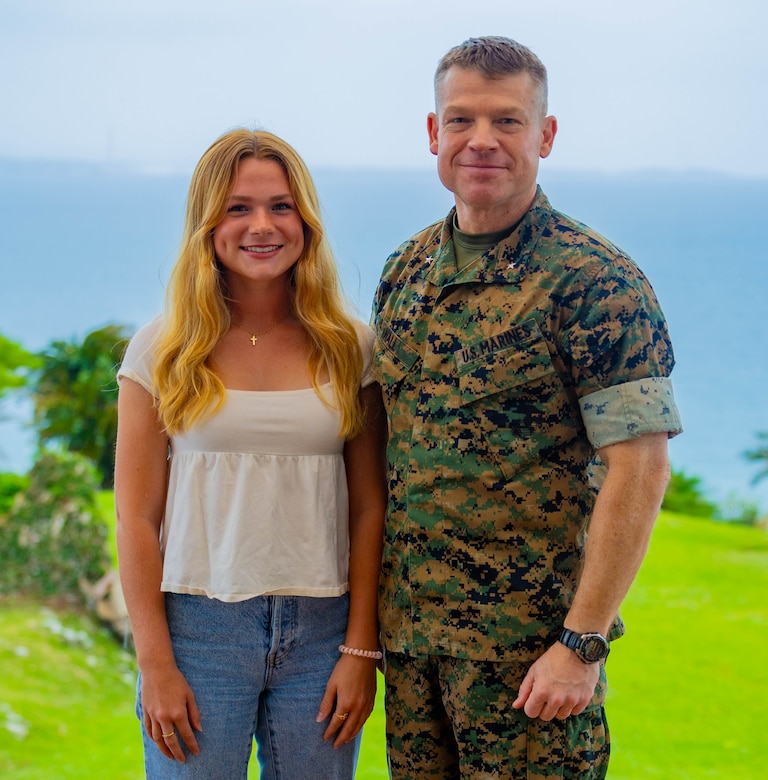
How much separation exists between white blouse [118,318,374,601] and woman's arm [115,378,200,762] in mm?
30

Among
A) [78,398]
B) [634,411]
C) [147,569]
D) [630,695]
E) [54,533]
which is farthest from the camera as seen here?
[78,398]

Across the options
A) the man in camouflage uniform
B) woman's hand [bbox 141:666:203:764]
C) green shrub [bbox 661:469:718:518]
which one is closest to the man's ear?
the man in camouflage uniform

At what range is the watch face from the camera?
1555 mm

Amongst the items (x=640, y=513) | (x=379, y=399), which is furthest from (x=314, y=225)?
(x=640, y=513)

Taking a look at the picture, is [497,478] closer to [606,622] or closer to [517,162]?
[606,622]

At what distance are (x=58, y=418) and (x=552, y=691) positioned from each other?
4.68 m

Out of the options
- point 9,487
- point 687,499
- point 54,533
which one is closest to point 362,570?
point 54,533

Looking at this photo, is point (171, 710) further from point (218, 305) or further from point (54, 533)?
point (54, 533)

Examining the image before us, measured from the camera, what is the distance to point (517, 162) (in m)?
1.62

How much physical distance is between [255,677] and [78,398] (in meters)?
4.41

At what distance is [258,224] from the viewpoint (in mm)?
1691

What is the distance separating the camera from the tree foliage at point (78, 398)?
5750 mm

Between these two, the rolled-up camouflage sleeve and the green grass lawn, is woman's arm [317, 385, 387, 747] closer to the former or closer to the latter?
the rolled-up camouflage sleeve

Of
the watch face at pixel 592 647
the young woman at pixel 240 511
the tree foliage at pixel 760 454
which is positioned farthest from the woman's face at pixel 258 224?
the tree foliage at pixel 760 454
